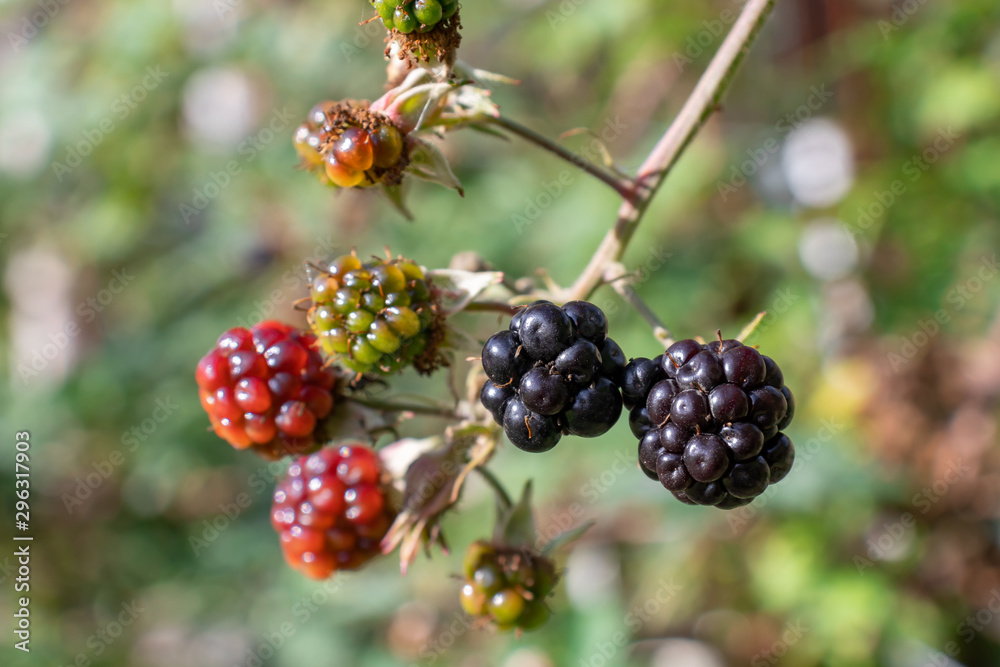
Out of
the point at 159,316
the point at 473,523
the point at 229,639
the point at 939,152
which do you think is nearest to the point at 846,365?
the point at 939,152

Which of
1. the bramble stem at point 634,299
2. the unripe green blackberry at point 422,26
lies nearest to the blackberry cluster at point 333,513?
the bramble stem at point 634,299

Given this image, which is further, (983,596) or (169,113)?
(169,113)

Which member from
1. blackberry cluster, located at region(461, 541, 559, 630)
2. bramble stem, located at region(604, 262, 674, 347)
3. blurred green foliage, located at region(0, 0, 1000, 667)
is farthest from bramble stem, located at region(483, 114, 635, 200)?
blurred green foliage, located at region(0, 0, 1000, 667)

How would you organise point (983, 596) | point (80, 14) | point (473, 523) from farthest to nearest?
point (80, 14) → point (983, 596) → point (473, 523)

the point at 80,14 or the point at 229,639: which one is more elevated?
the point at 80,14

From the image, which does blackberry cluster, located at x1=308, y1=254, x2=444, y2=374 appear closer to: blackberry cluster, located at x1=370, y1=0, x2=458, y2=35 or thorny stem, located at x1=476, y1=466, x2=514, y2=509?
thorny stem, located at x1=476, y1=466, x2=514, y2=509

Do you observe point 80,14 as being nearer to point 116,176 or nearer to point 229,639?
point 116,176

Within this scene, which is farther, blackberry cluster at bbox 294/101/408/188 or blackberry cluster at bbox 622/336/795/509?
blackberry cluster at bbox 294/101/408/188
